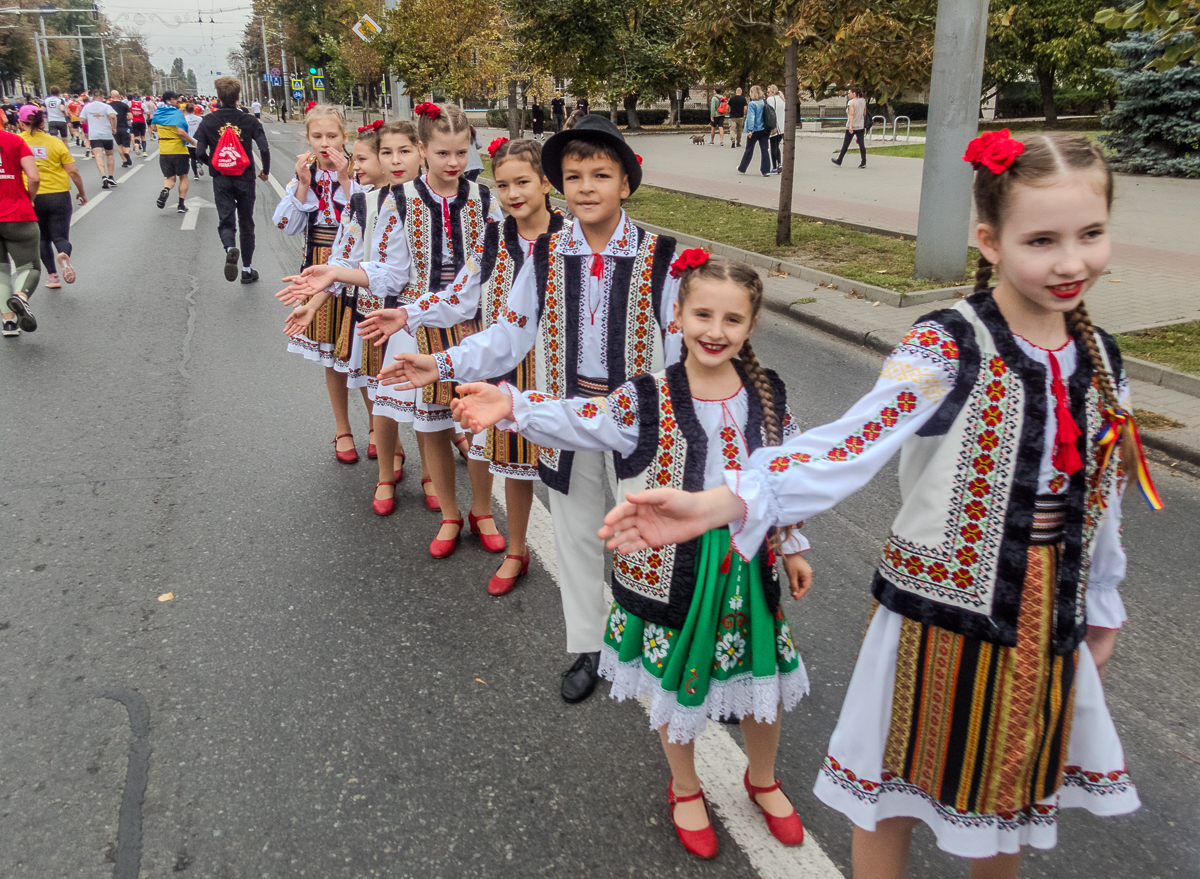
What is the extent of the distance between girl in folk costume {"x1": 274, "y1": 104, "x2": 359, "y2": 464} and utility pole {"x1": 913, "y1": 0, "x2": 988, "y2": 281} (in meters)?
6.49

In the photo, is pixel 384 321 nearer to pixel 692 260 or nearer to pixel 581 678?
pixel 692 260

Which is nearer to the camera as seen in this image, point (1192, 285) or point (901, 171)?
point (1192, 285)

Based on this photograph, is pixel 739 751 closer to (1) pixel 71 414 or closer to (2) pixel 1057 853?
(2) pixel 1057 853

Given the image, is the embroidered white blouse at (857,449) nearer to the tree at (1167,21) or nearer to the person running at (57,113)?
the tree at (1167,21)

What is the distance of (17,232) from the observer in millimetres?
8602

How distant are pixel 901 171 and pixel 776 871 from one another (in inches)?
844

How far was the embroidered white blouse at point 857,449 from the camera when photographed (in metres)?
1.74

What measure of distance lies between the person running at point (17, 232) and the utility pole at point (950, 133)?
28.0ft

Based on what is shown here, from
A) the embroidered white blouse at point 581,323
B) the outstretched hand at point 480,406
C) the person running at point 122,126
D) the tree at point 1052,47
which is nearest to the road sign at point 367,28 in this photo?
the person running at point 122,126

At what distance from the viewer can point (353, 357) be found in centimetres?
513

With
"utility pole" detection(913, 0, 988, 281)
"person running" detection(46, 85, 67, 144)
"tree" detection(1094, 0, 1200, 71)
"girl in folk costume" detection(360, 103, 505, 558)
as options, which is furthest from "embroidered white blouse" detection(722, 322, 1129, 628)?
"person running" detection(46, 85, 67, 144)

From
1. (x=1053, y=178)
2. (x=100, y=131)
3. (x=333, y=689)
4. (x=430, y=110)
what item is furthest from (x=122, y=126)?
(x=1053, y=178)

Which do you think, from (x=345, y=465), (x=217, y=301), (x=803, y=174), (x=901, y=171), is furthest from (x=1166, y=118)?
(x=345, y=465)

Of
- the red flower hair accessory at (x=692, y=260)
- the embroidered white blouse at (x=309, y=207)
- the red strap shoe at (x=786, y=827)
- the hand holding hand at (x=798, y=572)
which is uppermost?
the red flower hair accessory at (x=692, y=260)
